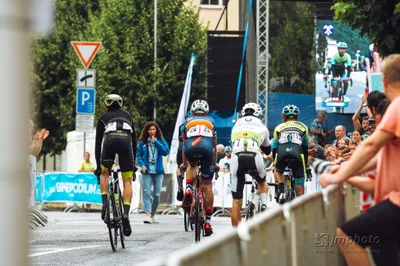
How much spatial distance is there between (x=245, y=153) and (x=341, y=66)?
25.6 meters

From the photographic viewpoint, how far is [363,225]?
6.29 meters

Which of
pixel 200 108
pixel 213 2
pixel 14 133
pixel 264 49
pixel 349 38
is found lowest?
pixel 200 108

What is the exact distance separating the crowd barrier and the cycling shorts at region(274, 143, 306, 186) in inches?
290

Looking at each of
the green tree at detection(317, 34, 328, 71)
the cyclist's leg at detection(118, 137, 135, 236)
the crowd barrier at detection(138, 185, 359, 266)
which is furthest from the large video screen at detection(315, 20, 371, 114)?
the crowd barrier at detection(138, 185, 359, 266)

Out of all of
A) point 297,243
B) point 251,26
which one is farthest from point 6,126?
point 251,26

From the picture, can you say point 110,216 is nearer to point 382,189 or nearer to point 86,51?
point 382,189

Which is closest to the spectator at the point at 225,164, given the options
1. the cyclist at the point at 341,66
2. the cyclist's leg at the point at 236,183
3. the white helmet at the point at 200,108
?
the white helmet at the point at 200,108

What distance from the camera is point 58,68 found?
58.8 meters

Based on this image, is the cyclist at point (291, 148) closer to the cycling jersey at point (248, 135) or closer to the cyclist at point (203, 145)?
the cycling jersey at point (248, 135)

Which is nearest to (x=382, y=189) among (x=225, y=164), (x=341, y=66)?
(x=225, y=164)

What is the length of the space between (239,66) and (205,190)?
16527 millimetres

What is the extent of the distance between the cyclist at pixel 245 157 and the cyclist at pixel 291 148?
0.89m

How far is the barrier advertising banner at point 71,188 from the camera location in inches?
1211

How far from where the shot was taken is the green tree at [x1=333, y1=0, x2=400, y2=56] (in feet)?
66.4
